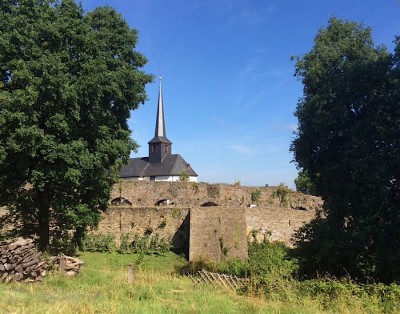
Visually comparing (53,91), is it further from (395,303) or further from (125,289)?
(395,303)

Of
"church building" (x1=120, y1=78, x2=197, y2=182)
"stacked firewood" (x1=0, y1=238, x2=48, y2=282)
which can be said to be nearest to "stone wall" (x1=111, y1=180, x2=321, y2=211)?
"stacked firewood" (x1=0, y1=238, x2=48, y2=282)

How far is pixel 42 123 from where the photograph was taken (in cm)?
1484

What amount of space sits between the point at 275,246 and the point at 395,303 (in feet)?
47.5

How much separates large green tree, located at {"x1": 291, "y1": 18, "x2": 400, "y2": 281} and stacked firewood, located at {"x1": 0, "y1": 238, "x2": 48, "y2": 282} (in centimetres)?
1073

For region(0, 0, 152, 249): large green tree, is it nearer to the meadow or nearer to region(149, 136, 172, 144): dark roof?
the meadow

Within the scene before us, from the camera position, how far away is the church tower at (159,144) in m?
59.0

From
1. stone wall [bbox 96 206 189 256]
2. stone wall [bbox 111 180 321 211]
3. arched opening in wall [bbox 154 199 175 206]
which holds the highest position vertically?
stone wall [bbox 111 180 321 211]

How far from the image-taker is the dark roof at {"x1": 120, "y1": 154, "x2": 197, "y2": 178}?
59.6m

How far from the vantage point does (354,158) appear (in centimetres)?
1595

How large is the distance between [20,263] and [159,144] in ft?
159

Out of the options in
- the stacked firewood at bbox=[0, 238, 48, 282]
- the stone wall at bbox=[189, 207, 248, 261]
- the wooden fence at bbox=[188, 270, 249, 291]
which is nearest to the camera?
the wooden fence at bbox=[188, 270, 249, 291]

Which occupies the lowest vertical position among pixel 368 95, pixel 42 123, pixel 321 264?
pixel 321 264

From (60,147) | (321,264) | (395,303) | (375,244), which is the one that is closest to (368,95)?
(375,244)

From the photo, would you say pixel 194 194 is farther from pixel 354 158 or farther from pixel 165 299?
pixel 165 299
